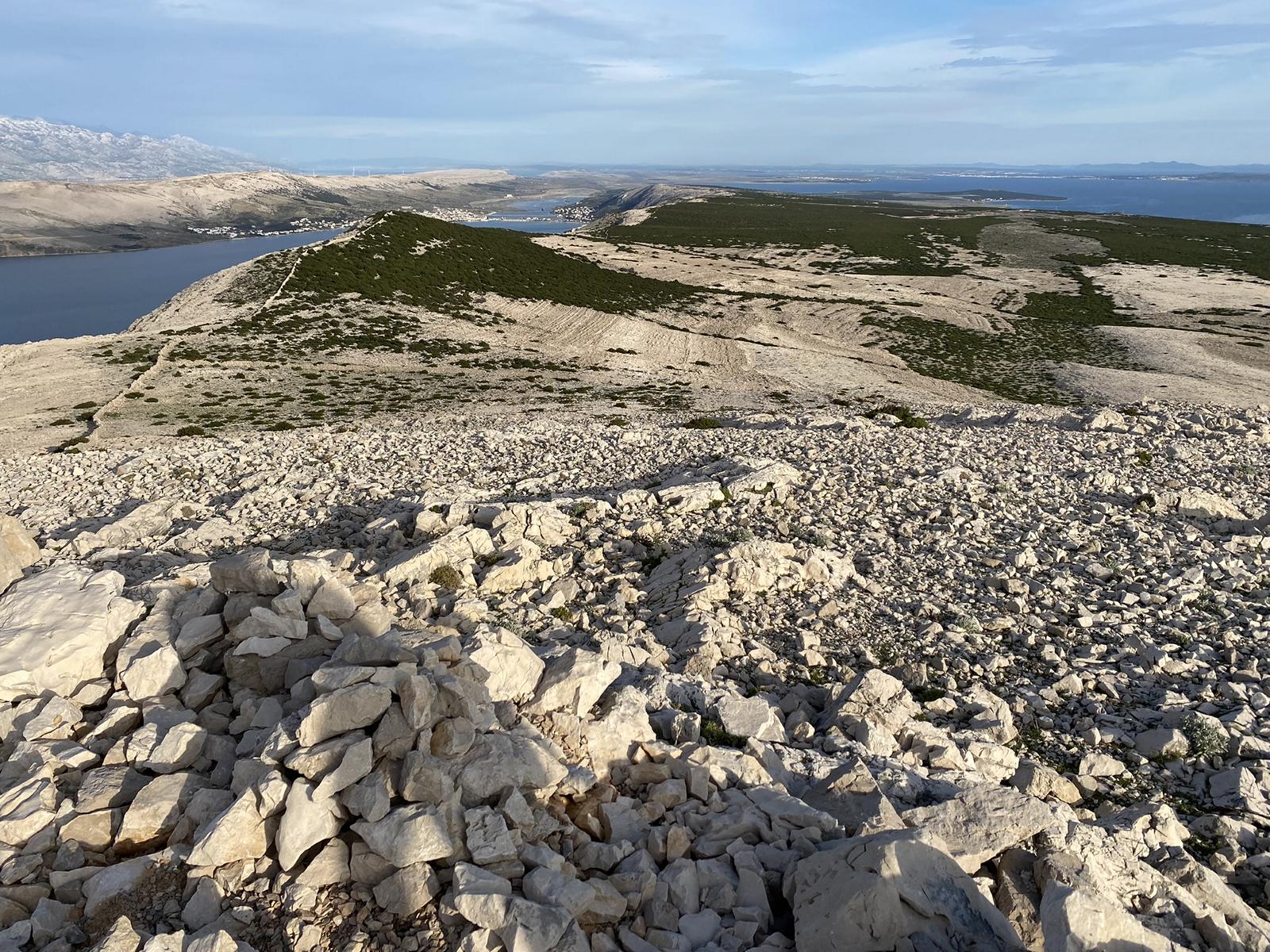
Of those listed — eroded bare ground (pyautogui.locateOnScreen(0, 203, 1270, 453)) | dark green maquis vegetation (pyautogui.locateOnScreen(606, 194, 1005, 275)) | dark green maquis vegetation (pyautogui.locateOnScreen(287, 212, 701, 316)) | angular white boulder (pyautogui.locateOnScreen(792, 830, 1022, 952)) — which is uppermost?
dark green maquis vegetation (pyautogui.locateOnScreen(606, 194, 1005, 275))

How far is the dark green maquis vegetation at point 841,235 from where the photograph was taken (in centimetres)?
12175

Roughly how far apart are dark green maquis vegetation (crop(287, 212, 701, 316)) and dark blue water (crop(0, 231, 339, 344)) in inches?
1362

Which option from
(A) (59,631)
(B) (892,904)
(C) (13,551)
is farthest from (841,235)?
(B) (892,904)

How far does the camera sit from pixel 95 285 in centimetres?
12888

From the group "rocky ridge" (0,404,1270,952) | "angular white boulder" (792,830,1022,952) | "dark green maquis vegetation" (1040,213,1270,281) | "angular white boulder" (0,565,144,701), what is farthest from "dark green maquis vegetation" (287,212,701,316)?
"dark green maquis vegetation" (1040,213,1270,281)

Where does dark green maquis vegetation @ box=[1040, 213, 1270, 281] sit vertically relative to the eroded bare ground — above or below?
above

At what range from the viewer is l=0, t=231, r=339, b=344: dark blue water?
91.9 meters

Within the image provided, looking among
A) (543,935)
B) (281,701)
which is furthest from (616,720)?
(281,701)

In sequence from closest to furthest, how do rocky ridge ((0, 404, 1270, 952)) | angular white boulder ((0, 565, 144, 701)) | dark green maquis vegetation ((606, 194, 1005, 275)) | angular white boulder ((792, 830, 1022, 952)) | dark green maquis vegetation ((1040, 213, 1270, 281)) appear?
angular white boulder ((792, 830, 1022, 952)) → rocky ridge ((0, 404, 1270, 952)) → angular white boulder ((0, 565, 144, 701)) → dark green maquis vegetation ((1040, 213, 1270, 281)) → dark green maquis vegetation ((606, 194, 1005, 275))

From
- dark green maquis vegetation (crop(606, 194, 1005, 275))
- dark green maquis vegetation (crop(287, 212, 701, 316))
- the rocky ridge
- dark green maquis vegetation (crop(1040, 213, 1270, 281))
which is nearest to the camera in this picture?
the rocky ridge

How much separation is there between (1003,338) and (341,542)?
6864 cm

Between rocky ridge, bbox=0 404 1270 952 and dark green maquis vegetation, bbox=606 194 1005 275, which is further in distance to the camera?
dark green maquis vegetation, bbox=606 194 1005 275

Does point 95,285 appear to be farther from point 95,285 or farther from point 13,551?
point 13,551

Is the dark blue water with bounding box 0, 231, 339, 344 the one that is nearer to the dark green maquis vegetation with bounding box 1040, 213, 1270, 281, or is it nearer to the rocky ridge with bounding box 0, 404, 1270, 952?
the rocky ridge with bounding box 0, 404, 1270, 952
